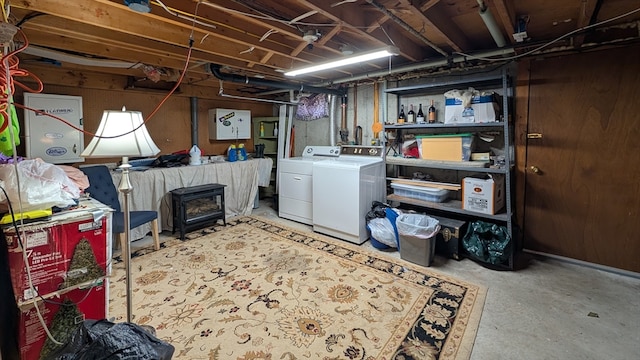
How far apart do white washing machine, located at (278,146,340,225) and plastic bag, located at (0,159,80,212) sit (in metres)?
2.76

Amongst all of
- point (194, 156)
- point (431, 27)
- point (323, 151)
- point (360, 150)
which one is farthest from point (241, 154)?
point (431, 27)

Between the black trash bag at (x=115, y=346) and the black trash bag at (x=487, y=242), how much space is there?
276 cm

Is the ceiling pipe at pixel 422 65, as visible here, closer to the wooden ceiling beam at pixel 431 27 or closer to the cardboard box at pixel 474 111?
the wooden ceiling beam at pixel 431 27

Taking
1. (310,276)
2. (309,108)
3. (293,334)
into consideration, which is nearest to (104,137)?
(293,334)

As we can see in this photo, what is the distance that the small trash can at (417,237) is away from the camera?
289 cm

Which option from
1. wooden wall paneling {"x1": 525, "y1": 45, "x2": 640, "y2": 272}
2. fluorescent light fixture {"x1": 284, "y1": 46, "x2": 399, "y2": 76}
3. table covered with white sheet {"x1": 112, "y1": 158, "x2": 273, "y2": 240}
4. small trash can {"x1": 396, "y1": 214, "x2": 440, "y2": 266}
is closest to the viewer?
fluorescent light fixture {"x1": 284, "y1": 46, "x2": 399, "y2": 76}

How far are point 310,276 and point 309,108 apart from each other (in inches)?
126

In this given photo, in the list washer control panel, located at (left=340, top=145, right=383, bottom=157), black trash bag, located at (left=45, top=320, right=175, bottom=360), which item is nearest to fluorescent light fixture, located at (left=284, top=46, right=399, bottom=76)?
washer control panel, located at (left=340, top=145, right=383, bottom=157)

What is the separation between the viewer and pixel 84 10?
6.48 ft

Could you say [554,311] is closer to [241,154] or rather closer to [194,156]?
[194,156]

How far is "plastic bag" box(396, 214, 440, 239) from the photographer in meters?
2.89

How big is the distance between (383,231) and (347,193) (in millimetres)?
610

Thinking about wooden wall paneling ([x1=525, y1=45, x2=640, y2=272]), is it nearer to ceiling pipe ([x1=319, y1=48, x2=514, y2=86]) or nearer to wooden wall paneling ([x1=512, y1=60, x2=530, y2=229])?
wooden wall paneling ([x1=512, y1=60, x2=530, y2=229])

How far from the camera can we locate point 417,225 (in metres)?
2.97
